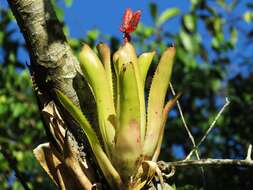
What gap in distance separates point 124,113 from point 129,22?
258 millimetres

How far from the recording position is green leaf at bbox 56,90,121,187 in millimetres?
1357

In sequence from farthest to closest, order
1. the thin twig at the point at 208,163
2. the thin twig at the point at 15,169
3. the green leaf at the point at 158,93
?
the thin twig at the point at 15,169, the green leaf at the point at 158,93, the thin twig at the point at 208,163

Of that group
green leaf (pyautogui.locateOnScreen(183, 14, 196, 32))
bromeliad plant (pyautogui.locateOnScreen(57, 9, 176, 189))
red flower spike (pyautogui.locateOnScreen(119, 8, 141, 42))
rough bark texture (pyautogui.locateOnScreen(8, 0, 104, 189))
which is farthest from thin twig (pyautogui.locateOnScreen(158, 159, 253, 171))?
green leaf (pyautogui.locateOnScreen(183, 14, 196, 32))

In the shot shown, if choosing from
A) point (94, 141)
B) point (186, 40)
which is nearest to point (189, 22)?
point (186, 40)

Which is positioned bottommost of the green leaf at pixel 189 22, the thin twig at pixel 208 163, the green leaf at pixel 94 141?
the thin twig at pixel 208 163

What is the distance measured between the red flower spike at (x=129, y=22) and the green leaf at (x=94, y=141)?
0.23m

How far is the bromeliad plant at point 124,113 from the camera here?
1.35 m

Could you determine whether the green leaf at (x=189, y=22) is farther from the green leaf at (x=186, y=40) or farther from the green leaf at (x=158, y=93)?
the green leaf at (x=158, y=93)

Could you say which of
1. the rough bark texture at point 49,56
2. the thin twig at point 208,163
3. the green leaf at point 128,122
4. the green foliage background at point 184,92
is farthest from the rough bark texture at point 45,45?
the green foliage background at point 184,92

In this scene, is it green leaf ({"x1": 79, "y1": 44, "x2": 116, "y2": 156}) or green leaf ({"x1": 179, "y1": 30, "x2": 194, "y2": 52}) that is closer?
green leaf ({"x1": 79, "y1": 44, "x2": 116, "y2": 156})

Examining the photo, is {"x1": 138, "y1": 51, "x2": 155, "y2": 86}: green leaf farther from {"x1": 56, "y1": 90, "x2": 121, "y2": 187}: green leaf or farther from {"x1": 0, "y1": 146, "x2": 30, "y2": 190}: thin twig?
{"x1": 0, "y1": 146, "x2": 30, "y2": 190}: thin twig

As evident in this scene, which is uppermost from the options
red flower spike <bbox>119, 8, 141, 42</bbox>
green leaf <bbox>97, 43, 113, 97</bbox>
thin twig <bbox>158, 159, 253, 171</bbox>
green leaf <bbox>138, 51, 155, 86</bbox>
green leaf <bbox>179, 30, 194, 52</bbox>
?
green leaf <bbox>179, 30, 194, 52</bbox>

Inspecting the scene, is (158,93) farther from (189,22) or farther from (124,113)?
(189,22)

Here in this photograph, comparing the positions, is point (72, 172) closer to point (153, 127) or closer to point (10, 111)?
point (153, 127)
